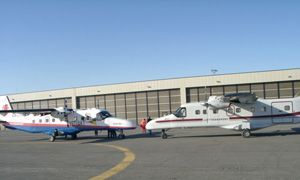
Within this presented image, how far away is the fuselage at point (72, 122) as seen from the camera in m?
22.2

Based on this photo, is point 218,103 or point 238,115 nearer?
point 218,103

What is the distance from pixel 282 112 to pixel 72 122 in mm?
17465

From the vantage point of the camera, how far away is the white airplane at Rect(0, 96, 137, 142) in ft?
72.6

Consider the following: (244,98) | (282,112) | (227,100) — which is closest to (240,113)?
(244,98)

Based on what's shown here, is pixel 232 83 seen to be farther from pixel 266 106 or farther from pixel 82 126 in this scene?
pixel 82 126

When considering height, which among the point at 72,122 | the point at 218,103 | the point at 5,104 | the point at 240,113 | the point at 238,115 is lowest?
the point at 72,122

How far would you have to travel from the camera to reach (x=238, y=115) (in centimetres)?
1986

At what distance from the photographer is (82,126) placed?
23203mm

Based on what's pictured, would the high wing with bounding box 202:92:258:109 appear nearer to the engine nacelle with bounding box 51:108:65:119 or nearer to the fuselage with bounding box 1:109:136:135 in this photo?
the fuselage with bounding box 1:109:136:135

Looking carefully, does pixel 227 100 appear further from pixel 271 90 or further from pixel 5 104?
pixel 271 90

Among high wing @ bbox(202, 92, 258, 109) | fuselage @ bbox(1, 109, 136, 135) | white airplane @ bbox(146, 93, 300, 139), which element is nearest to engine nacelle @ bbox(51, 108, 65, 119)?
fuselage @ bbox(1, 109, 136, 135)

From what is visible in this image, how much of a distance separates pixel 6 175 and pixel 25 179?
4.17ft

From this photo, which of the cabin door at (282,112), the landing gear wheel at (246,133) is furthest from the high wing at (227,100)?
the landing gear wheel at (246,133)

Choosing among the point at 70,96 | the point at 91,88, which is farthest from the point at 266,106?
the point at 70,96
